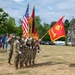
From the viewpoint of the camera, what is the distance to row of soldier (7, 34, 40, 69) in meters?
15.5

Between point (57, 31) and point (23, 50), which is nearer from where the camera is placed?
point (23, 50)

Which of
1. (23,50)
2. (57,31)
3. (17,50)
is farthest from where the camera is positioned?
(57,31)

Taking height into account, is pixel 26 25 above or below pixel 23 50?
above

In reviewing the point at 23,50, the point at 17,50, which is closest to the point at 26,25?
the point at 23,50

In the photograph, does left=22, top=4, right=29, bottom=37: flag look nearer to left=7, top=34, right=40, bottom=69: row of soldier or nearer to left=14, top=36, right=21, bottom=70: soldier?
left=7, top=34, right=40, bottom=69: row of soldier

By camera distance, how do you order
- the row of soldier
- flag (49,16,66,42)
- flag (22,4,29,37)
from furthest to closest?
flag (22,4,29,37) < flag (49,16,66,42) < the row of soldier

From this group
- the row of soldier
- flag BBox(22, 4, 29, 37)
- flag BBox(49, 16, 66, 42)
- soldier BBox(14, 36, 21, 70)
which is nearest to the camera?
soldier BBox(14, 36, 21, 70)

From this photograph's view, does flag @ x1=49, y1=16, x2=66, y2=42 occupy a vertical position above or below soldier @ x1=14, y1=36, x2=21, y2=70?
above

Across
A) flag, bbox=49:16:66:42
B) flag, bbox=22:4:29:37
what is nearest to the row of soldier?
flag, bbox=22:4:29:37

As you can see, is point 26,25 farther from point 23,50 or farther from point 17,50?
point 17,50

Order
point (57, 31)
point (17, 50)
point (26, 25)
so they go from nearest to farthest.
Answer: point (17, 50) → point (57, 31) → point (26, 25)

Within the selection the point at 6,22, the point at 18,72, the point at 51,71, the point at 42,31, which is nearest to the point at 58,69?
the point at 51,71

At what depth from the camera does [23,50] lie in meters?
16.1

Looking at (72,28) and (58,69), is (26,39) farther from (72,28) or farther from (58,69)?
(72,28)
